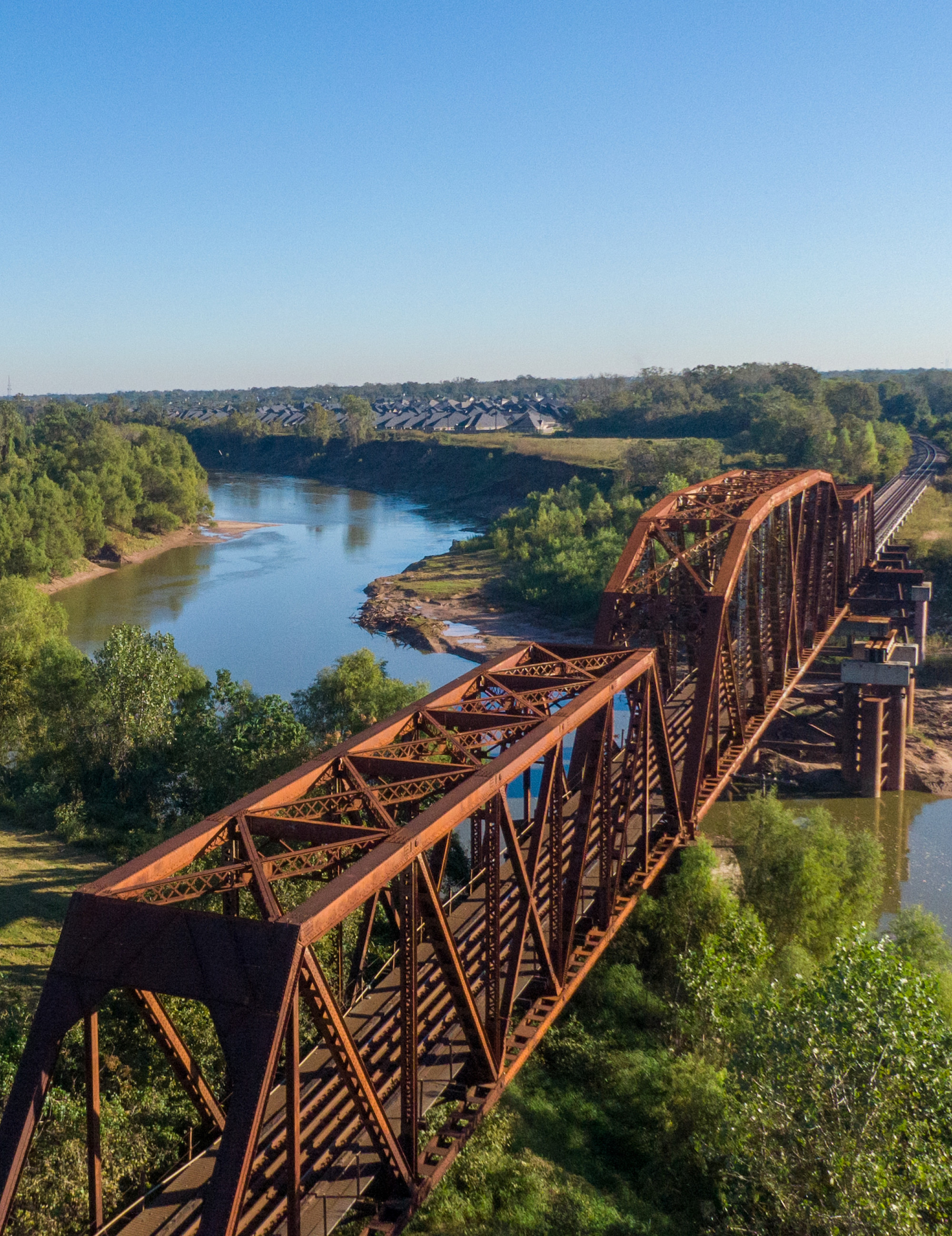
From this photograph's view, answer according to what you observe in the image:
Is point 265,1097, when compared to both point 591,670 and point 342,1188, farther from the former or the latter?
point 591,670

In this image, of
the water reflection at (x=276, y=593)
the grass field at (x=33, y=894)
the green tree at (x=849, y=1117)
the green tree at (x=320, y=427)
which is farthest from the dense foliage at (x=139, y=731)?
the green tree at (x=320, y=427)

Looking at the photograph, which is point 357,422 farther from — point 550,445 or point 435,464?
point 550,445

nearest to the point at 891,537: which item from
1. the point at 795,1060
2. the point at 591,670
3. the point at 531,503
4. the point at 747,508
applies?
the point at 531,503

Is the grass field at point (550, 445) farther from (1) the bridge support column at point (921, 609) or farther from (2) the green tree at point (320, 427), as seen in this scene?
(1) the bridge support column at point (921, 609)

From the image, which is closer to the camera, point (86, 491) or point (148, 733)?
point (148, 733)

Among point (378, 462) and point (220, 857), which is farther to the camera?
point (378, 462)

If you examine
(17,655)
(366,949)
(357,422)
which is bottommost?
(17,655)

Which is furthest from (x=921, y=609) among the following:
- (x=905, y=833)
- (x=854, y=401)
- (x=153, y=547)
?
(x=854, y=401)
